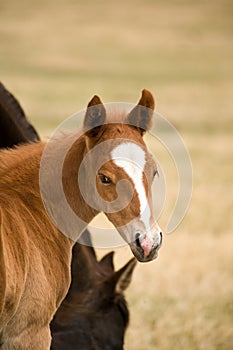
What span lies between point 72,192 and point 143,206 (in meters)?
0.64

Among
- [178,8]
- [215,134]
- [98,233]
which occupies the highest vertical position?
[98,233]

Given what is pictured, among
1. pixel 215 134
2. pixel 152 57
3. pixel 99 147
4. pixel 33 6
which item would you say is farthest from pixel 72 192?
pixel 33 6

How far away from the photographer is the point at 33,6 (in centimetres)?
4547

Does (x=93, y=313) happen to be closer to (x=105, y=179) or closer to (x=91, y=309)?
(x=91, y=309)

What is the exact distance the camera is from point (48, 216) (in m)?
5.42

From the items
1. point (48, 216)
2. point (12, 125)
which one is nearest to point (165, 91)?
point (12, 125)

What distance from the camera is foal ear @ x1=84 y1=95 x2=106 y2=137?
5.11 meters

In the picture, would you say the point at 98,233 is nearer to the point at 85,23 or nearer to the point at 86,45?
the point at 86,45

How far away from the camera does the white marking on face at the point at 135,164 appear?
4.93 m

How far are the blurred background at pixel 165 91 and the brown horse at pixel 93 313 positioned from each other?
1.05 m

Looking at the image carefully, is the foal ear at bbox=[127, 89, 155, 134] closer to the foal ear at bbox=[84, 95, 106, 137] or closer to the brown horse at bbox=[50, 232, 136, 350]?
the foal ear at bbox=[84, 95, 106, 137]

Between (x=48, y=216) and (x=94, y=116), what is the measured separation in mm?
648

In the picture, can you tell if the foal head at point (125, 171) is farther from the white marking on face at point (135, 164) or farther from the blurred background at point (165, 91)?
the blurred background at point (165, 91)

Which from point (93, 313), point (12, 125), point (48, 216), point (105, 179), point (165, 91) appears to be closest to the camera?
point (105, 179)
